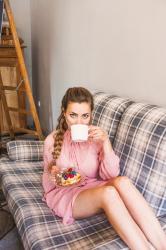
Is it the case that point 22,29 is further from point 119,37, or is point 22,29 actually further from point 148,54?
point 148,54

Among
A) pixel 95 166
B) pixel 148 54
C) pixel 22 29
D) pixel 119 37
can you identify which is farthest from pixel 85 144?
pixel 22 29

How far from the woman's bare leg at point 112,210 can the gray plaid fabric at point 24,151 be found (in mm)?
840

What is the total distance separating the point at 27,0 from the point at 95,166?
2.97 m

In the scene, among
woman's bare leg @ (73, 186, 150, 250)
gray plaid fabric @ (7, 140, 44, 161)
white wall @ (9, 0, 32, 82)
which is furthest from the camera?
white wall @ (9, 0, 32, 82)

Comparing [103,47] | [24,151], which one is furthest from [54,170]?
[103,47]

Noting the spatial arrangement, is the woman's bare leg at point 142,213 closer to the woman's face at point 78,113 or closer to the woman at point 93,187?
the woman at point 93,187

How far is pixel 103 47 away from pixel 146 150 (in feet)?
3.28

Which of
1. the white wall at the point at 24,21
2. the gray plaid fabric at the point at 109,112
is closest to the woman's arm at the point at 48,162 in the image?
the gray plaid fabric at the point at 109,112

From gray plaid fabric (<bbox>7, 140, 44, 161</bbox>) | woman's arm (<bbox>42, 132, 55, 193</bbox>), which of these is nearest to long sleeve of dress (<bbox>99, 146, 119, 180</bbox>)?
woman's arm (<bbox>42, 132, 55, 193</bbox>)

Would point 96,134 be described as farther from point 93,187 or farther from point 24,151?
point 24,151

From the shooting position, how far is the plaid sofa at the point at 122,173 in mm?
1335

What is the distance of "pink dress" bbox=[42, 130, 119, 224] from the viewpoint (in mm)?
1571

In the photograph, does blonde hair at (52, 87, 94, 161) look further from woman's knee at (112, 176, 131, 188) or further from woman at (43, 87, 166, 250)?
woman's knee at (112, 176, 131, 188)

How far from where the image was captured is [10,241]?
186cm
